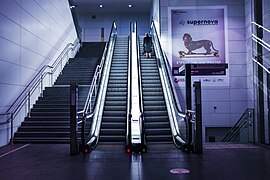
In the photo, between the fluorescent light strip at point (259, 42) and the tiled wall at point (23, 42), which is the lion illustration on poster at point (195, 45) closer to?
the fluorescent light strip at point (259, 42)

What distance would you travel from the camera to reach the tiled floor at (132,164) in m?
4.05

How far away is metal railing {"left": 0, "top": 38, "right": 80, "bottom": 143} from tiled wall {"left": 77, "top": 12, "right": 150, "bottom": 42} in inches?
245

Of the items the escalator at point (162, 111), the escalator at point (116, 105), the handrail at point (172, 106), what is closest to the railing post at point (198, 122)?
the escalator at point (162, 111)

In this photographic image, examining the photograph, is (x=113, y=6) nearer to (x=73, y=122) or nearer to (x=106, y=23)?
(x=106, y=23)

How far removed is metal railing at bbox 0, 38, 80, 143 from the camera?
23.8 feet

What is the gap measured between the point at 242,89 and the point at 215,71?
1207 millimetres

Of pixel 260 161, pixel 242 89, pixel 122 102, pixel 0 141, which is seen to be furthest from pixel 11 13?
pixel 242 89

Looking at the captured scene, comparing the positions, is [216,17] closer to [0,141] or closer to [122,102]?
[122,102]

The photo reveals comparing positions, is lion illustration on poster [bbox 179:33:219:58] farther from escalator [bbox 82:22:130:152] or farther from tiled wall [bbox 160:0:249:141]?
escalator [bbox 82:22:130:152]

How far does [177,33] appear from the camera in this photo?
10023 millimetres

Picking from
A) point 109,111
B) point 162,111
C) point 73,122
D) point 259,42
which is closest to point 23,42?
point 109,111

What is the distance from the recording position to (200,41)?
994cm

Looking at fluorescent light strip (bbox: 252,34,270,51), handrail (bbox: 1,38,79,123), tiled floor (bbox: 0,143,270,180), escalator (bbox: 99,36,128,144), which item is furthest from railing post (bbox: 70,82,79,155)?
fluorescent light strip (bbox: 252,34,270,51)

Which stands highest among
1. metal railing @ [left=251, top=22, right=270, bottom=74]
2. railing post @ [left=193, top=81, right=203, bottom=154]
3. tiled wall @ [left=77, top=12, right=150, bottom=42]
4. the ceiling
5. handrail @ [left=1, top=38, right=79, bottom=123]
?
the ceiling
